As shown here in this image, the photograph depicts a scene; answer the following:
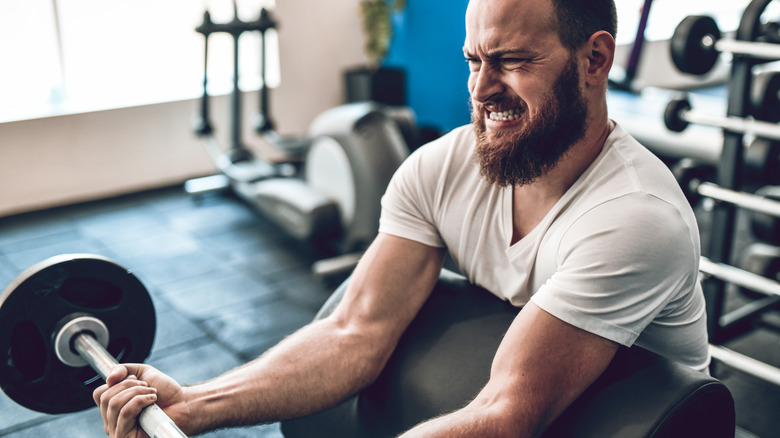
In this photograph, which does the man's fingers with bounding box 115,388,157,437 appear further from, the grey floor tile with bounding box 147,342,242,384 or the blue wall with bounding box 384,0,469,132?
the blue wall with bounding box 384,0,469,132

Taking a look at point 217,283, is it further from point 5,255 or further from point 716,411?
point 716,411

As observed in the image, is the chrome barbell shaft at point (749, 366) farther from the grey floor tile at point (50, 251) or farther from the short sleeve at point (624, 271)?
the grey floor tile at point (50, 251)

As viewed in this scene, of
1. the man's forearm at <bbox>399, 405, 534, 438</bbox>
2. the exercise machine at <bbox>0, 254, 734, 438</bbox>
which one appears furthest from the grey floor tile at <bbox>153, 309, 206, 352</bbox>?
the man's forearm at <bbox>399, 405, 534, 438</bbox>

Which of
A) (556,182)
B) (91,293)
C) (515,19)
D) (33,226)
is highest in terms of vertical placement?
(515,19)

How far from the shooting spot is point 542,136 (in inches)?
42.8

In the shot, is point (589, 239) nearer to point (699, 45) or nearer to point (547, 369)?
point (547, 369)

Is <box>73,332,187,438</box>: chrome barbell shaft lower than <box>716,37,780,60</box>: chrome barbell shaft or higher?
lower

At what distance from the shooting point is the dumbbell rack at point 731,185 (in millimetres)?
1793

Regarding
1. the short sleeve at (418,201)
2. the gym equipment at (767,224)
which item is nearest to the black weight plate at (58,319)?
the short sleeve at (418,201)

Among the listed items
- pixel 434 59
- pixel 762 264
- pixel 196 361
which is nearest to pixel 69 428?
pixel 196 361

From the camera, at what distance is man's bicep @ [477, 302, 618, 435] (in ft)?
3.15

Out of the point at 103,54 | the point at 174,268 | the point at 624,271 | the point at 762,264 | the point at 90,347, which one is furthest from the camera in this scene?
the point at 103,54

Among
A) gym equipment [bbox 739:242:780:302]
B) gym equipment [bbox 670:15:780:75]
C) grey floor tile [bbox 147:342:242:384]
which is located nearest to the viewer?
gym equipment [bbox 670:15:780:75]

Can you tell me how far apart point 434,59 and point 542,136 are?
118 inches
